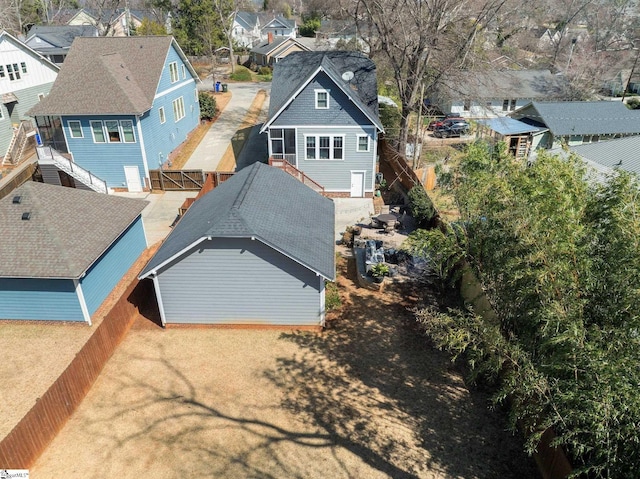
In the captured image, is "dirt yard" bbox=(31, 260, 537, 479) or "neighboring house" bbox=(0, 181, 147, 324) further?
"neighboring house" bbox=(0, 181, 147, 324)

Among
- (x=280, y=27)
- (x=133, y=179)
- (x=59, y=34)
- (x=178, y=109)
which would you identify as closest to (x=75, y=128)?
(x=133, y=179)

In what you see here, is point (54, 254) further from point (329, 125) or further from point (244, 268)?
point (329, 125)

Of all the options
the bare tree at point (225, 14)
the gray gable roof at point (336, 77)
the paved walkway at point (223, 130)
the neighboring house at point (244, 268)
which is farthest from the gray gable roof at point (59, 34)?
the neighboring house at point (244, 268)

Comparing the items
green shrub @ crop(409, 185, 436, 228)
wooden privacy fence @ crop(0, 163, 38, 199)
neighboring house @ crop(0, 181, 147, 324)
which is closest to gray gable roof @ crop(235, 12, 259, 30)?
wooden privacy fence @ crop(0, 163, 38, 199)

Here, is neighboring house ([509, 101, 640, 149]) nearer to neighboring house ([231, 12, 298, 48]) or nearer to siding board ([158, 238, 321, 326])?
siding board ([158, 238, 321, 326])

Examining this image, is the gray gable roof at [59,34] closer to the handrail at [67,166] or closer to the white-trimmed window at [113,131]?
the handrail at [67,166]

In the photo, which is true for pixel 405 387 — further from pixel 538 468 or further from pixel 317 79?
pixel 317 79

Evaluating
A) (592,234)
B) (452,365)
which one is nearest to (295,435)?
(452,365)
